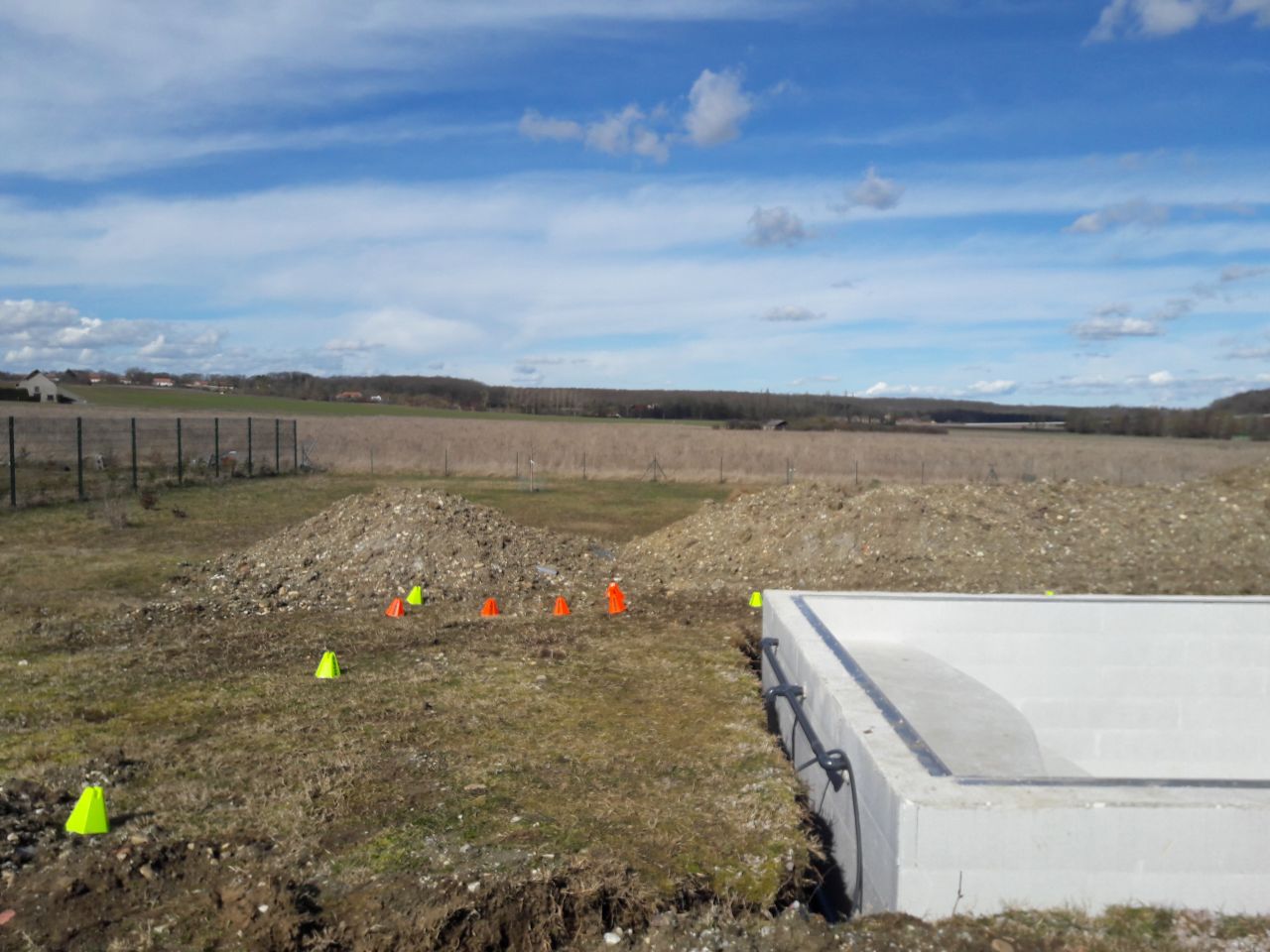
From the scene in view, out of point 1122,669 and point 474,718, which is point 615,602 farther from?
point 1122,669

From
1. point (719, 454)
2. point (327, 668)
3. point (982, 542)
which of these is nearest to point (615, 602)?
point (327, 668)

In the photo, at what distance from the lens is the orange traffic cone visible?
1081cm

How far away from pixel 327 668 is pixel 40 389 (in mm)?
57314

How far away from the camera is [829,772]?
466 centimetres

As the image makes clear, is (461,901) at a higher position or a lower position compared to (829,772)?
lower

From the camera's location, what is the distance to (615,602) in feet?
35.8

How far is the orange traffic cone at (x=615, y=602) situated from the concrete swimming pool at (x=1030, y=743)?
3.55 m

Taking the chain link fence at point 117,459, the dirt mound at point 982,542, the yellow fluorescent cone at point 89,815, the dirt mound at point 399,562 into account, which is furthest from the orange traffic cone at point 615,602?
the chain link fence at point 117,459

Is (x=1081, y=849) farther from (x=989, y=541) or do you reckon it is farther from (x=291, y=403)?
(x=291, y=403)

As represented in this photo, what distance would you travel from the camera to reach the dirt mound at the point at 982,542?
40.2 ft

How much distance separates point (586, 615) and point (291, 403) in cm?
6581

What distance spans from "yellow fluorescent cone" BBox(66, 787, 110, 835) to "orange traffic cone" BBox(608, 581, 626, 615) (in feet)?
21.2

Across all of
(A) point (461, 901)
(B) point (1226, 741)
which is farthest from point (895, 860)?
(B) point (1226, 741)

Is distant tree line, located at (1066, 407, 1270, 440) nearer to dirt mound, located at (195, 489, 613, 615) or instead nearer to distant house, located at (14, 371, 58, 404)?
dirt mound, located at (195, 489, 613, 615)
